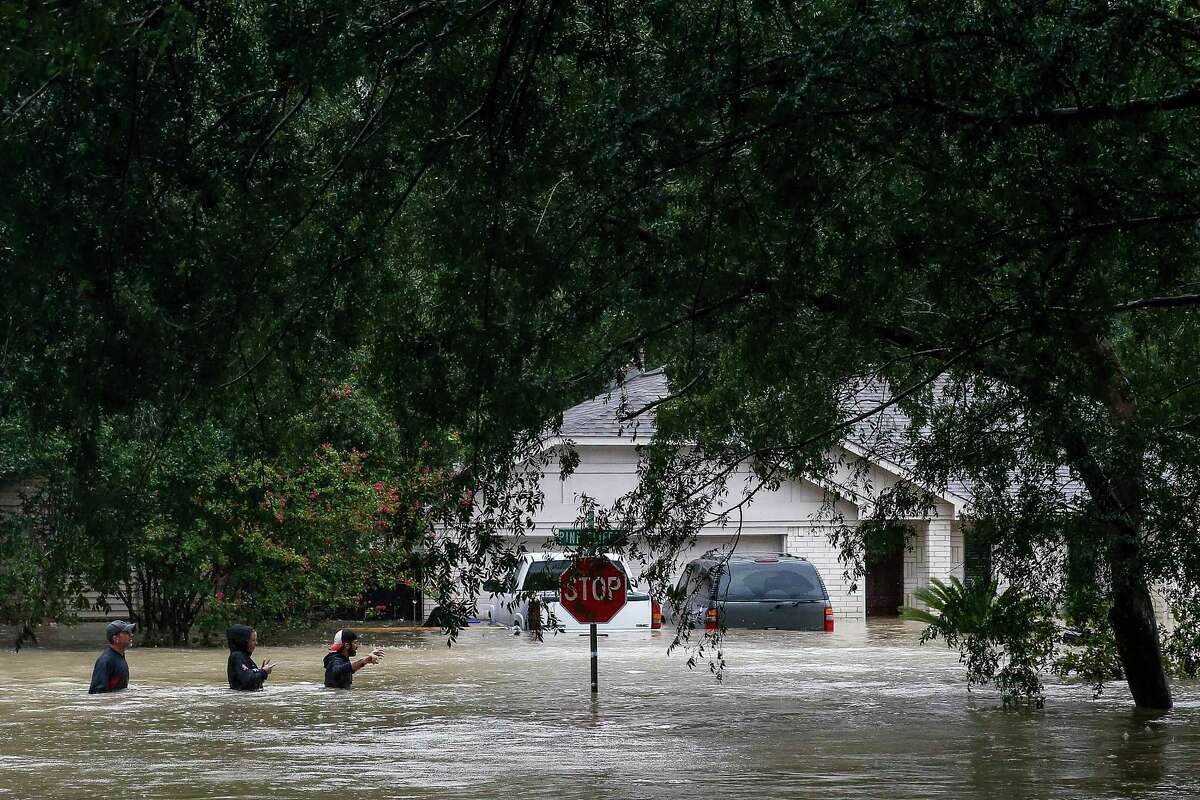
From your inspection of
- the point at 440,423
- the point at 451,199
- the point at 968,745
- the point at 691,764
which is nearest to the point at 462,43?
the point at 451,199

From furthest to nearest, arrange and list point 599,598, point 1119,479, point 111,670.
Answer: point 111,670, point 599,598, point 1119,479

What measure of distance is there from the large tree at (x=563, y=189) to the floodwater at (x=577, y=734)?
2410mm

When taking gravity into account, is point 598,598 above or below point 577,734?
above

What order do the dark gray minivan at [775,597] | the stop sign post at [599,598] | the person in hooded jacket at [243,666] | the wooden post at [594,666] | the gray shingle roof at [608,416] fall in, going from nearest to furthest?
the stop sign post at [599,598] < the wooden post at [594,666] < the person in hooded jacket at [243,666] < the dark gray minivan at [775,597] < the gray shingle roof at [608,416]

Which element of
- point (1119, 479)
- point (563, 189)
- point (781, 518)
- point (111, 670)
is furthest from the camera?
point (781, 518)

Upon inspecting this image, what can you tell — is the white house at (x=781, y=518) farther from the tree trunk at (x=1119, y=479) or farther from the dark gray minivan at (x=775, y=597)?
the tree trunk at (x=1119, y=479)

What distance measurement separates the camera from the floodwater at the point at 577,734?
12742mm

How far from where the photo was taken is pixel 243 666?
20188 mm

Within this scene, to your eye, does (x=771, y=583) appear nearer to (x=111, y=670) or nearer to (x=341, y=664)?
(x=341, y=664)

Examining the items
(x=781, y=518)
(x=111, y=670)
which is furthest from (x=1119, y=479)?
(x=781, y=518)

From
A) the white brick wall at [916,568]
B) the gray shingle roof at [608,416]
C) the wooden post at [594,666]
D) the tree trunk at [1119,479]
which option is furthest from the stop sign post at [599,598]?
the white brick wall at [916,568]

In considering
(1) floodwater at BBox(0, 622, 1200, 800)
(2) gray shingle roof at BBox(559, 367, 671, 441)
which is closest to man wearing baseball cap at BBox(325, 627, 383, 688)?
(1) floodwater at BBox(0, 622, 1200, 800)

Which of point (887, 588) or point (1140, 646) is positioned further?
point (887, 588)

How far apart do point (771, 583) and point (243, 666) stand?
13123 mm
